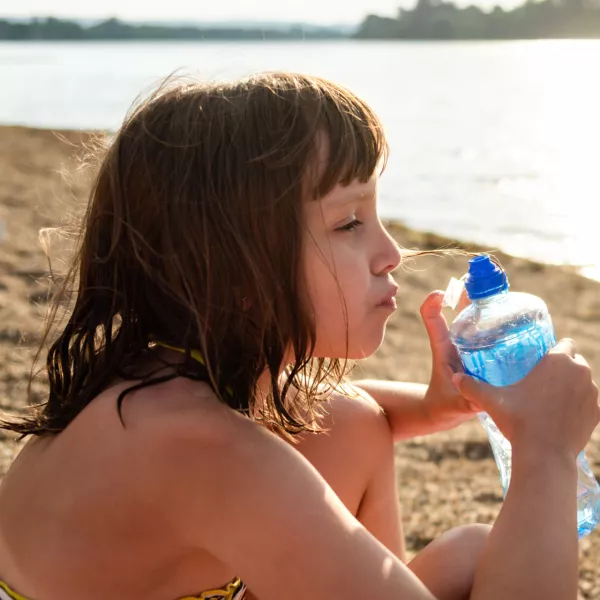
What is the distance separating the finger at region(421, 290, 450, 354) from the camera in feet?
6.79

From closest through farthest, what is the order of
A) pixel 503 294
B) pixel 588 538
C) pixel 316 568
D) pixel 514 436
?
pixel 316 568 → pixel 514 436 → pixel 503 294 → pixel 588 538

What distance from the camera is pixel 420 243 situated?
8094 millimetres

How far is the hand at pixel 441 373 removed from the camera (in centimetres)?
208

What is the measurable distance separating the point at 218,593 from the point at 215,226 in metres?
0.65

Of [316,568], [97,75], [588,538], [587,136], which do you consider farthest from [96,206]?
[97,75]

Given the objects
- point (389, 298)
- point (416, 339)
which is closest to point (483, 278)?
point (389, 298)

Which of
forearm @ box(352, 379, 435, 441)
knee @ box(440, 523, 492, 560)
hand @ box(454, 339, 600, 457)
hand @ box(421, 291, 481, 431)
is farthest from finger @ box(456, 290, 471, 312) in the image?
knee @ box(440, 523, 492, 560)

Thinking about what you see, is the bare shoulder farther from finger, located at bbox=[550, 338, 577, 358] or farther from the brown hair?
finger, located at bbox=[550, 338, 577, 358]

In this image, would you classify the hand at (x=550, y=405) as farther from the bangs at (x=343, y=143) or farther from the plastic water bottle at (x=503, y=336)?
the bangs at (x=343, y=143)

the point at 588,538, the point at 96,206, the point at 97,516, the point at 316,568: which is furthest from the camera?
the point at 588,538

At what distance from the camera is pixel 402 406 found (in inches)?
89.0

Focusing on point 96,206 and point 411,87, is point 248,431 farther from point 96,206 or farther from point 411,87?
point 411,87

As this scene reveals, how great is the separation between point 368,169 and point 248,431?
0.56m

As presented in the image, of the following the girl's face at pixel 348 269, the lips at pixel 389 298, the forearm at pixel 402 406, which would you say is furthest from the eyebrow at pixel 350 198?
the forearm at pixel 402 406
